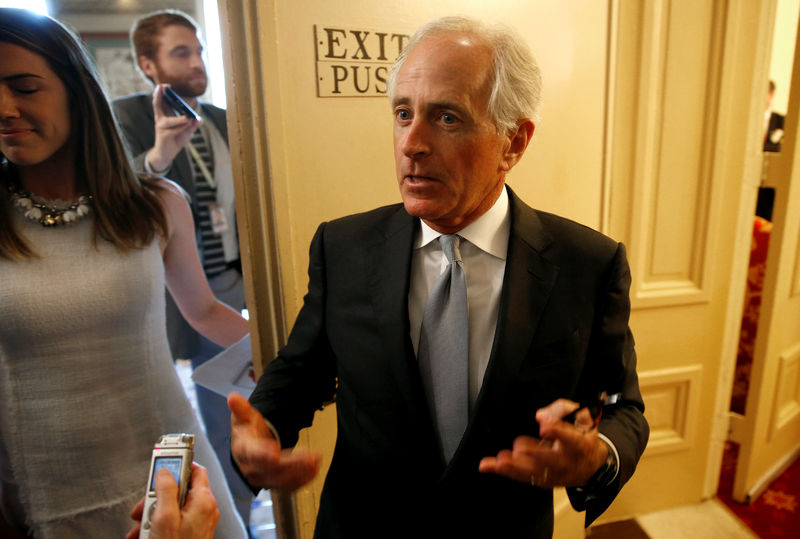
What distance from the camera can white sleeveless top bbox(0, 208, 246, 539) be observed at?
1071mm

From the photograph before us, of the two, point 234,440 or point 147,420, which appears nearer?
point 234,440

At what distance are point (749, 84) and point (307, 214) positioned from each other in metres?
1.75

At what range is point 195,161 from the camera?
2.05 metres

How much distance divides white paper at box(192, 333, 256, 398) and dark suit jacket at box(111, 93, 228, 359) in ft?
2.06

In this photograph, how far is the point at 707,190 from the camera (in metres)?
2.01

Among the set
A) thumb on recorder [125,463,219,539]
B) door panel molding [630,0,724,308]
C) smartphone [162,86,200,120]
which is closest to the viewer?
thumb on recorder [125,463,219,539]

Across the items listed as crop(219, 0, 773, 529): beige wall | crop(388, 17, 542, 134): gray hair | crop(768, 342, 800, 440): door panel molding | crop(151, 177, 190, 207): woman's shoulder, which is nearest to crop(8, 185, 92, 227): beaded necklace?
crop(151, 177, 190, 207): woman's shoulder

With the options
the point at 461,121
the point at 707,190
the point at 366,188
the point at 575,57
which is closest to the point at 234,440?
the point at 461,121

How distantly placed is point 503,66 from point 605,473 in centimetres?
76

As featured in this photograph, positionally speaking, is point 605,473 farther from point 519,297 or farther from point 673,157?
point 673,157

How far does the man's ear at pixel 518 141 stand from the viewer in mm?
1024

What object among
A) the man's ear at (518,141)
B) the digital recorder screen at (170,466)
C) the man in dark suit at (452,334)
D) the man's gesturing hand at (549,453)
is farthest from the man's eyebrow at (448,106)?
the digital recorder screen at (170,466)

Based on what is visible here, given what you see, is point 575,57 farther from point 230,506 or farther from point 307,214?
point 230,506

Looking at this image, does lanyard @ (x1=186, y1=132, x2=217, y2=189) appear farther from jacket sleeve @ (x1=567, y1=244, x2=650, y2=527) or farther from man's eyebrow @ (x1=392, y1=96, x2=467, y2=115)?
jacket sleeve @ (x1=567, y1=244, x2=650, y2=527)
